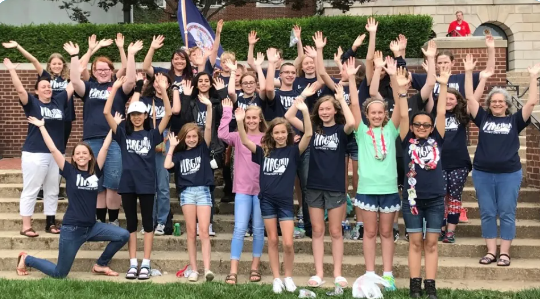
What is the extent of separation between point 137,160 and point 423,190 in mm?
3068

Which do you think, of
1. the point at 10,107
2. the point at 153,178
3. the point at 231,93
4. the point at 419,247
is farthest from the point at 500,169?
the point at 10,107

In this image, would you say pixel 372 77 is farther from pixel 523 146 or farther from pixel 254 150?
pixel 523 146

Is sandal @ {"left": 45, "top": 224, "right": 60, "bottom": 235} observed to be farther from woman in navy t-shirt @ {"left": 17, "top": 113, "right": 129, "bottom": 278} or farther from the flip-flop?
the flip-flop

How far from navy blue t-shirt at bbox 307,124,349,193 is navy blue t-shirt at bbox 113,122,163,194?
178 cm

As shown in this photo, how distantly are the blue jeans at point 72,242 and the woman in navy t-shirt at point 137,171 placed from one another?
6.6 inches

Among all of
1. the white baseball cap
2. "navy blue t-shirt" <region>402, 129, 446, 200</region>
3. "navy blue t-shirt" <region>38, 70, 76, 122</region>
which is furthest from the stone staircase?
the white baseball cap

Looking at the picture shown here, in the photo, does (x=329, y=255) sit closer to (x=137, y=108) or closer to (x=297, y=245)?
(x=297, y=245)

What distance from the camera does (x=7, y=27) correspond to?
13602 mm

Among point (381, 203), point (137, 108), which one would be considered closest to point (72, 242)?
point (137, 108)

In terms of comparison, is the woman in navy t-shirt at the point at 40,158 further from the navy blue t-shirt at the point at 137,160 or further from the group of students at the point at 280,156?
the navy blue t-shirt at the point at 137,160

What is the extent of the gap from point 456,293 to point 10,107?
11474 millimetres

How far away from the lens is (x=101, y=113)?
7.31 meters

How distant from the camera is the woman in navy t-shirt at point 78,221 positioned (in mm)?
6234

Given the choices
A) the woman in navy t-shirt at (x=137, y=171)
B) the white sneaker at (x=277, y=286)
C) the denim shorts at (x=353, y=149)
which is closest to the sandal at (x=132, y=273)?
the woman in navy t-shirt at (x=137, y=171)
